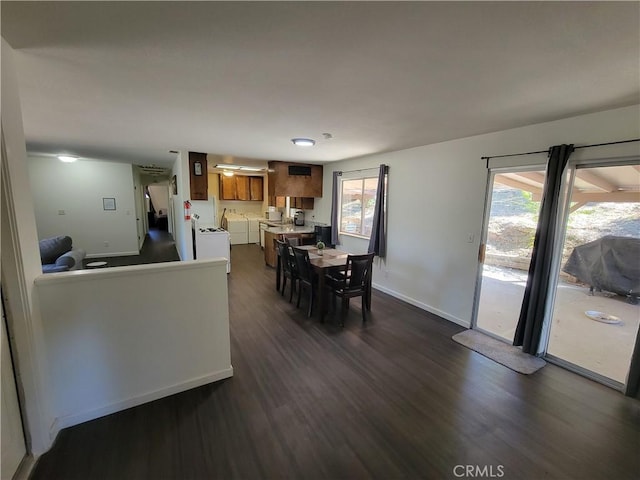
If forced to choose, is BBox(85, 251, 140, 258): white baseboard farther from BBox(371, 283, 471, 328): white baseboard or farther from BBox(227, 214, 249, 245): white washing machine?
BBox(371, 283, 471, 328): white baseboard

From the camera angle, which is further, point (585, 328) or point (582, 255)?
point (585, 328)

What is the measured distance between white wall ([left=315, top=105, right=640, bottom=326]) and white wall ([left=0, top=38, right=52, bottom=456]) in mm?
3899

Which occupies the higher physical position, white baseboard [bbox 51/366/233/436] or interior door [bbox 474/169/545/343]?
interior door [bbox 474/169/545/343]

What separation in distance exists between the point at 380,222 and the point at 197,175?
3.39 m

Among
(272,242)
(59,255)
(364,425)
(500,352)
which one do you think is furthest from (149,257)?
(500,352)

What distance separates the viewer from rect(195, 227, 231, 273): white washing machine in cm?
495

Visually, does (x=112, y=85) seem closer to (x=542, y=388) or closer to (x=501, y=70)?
(x=501, y=70)

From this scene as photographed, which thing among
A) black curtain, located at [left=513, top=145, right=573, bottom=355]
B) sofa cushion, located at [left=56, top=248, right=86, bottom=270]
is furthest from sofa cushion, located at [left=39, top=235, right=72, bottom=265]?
black curtain, located at [left=513, top=145, right=573, bottom=355]

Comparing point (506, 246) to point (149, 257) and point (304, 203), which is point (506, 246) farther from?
point (149, 257)

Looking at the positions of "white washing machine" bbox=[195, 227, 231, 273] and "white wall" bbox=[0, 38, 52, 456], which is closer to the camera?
"white wall" bbox=[0, 38, 52, 456]

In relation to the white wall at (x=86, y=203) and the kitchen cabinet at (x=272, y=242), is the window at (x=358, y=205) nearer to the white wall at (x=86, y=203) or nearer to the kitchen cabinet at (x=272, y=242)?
the kitchen cabinet at (x=272, y=242)

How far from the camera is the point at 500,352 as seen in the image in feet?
9.00

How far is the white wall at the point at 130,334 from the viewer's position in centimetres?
170

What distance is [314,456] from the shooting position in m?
1.58
